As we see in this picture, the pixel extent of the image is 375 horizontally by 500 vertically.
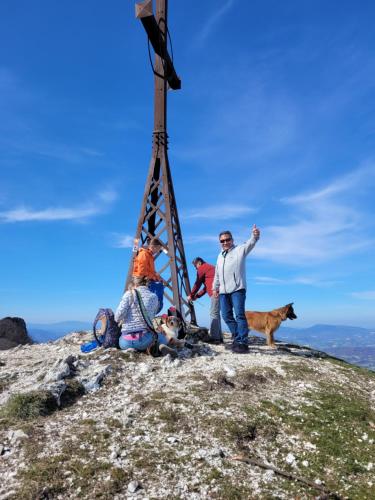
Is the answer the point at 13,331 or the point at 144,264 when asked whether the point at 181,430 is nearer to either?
the point at 144,264

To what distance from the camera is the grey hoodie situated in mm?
9570

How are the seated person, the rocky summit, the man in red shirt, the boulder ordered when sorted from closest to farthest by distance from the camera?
the rocky summit < the seated person < the man in red shirt < the boulder

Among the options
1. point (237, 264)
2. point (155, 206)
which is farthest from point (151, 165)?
point (237, 264)

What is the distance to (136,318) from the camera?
27.2ft

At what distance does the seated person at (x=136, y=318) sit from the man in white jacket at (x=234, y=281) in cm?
212

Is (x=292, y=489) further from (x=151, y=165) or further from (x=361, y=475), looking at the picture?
(x=151, y=165)

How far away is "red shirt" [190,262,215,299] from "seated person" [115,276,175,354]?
11.5 ft

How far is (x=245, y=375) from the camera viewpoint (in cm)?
757

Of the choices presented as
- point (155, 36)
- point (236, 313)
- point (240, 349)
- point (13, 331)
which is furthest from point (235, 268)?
point (13, 331)

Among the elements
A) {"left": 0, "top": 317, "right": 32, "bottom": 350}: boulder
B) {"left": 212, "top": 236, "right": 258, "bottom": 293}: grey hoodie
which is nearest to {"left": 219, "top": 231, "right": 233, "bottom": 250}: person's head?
{"left": 212, "top": 236, "right": 258, "bottom": 293}: grey hoodie

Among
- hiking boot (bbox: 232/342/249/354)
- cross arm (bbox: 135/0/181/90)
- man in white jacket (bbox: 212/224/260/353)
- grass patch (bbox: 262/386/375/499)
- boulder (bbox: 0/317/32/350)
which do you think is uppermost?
cross arm (bbox: 135/0/181/90)

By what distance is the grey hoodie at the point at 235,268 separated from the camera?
377 inches

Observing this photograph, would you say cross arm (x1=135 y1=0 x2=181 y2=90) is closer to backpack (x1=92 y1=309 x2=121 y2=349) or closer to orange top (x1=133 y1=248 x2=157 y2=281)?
orange top (x1=133 y1=248 x2=157 y2=281)

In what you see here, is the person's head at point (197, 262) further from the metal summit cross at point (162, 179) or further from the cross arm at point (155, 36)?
the cross arm at point (155, 36)
